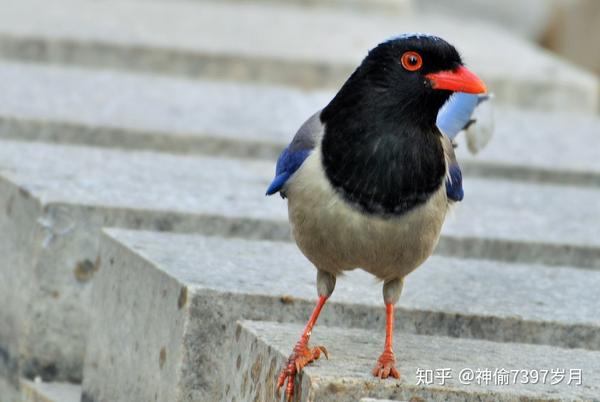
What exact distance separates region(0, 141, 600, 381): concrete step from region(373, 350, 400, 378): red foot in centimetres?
146

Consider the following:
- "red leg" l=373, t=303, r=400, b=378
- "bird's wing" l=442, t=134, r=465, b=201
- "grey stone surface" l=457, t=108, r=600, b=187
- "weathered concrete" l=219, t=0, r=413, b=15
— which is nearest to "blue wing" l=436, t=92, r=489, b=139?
"bird's wing" l=442, t=134, r=465, b=201

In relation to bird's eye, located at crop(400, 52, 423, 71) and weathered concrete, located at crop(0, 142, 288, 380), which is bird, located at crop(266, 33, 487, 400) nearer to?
bird's eye, located at crop(400, 52, 423, 71)

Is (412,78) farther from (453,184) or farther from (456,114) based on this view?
(456,114)

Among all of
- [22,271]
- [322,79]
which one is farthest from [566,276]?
[322,79]

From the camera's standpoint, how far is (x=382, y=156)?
3852 mm

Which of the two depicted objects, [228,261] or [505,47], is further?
[505,47]

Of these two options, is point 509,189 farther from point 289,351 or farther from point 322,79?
point 289,351

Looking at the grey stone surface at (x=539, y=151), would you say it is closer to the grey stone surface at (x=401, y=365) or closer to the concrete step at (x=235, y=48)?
the concrete step at (x=235, y=48)

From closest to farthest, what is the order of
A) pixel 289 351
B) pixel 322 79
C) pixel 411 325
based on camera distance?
pixel 289 351 < pixel 411 325 < pixel 322 79

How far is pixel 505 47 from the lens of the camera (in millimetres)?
9695

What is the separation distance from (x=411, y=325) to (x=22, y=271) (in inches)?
59.8

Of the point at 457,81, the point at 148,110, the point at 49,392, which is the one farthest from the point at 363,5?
the point at 457,81

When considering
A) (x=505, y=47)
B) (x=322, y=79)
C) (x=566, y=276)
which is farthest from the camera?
(x=505, y=47)

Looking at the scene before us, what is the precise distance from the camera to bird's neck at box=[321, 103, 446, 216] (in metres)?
3.83
